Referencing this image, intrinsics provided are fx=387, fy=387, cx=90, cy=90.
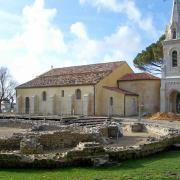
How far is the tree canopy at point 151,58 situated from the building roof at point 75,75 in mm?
5722

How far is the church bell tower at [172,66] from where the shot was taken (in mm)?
48562

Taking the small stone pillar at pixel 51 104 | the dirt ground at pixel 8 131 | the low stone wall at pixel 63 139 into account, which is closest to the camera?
the low stone wall at pixel 63 139

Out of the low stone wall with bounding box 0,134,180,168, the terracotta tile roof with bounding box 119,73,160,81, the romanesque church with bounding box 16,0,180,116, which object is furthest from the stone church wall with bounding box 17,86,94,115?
the low stone wall with bounding box 0,134,180,168

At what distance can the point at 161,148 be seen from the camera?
18188 mm

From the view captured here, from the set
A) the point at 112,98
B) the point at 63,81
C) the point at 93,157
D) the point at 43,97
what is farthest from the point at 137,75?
the point at 93,157

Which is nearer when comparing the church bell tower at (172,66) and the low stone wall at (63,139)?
the low stone wall at (63,139)

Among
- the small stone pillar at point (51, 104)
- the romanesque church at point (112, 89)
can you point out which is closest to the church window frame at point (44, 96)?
the romanesque church at point (112, 89)

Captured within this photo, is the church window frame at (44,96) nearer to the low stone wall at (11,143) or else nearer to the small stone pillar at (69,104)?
the small stone pillar at (69,104)

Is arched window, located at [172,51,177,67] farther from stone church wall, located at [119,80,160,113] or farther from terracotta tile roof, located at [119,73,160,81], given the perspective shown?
stone church wall, located at [119,80,160,113]

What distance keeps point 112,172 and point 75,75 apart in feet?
149

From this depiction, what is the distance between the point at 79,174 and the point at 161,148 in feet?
21.5

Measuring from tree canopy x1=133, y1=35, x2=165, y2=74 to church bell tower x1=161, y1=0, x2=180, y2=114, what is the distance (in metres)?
8.38

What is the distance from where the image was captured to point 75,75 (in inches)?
2288

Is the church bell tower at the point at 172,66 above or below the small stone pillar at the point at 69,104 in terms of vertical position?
above
